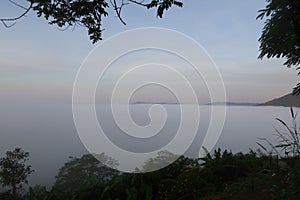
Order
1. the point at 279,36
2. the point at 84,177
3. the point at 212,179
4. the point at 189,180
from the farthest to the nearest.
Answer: the point at 84,177
the point at 279,36
the point at 212,179
the point at 189,180

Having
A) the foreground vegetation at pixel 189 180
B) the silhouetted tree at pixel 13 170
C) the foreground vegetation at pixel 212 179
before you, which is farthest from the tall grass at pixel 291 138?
the silhouetted tree at pixel 13 170

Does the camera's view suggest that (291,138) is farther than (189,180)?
No

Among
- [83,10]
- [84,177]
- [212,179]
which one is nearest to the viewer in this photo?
[83,10]

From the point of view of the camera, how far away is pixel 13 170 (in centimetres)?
1474

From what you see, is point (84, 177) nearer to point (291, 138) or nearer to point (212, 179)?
point (212, 179)

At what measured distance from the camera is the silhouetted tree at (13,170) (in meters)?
14.4

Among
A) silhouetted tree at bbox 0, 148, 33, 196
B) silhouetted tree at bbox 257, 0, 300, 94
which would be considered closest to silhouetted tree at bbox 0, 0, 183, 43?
silhouetted tree at bbox 257, 0, 300, 94

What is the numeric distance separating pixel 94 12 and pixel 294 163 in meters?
3.60

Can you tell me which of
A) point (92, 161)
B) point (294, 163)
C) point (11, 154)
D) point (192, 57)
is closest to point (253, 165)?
point (294, 163)

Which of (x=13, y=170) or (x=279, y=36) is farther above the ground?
(x=279, y=36)

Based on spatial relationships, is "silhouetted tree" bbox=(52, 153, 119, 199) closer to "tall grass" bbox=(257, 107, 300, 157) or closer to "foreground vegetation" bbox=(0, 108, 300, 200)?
"foreground vegetation" bbox=(0, 108, 300, 200)

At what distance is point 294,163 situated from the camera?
374 cm

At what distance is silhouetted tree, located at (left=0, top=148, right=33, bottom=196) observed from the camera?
47.3ft

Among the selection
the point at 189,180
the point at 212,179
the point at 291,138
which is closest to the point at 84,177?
the point at 189,180
